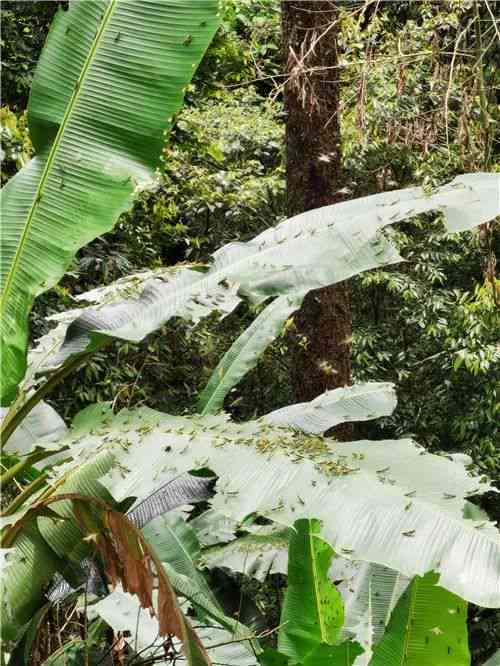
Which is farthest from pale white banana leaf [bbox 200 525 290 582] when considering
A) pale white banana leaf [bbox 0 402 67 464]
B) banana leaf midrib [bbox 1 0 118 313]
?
banana leaf midrib [bbox 1 0 118 313]

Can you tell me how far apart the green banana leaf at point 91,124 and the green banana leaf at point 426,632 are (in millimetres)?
823

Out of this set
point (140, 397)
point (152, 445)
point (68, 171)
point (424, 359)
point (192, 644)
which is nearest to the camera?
point (192, 644)

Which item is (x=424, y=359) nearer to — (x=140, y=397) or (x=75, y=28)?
(x=140, y=397)

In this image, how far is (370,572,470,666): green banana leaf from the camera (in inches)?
63.9

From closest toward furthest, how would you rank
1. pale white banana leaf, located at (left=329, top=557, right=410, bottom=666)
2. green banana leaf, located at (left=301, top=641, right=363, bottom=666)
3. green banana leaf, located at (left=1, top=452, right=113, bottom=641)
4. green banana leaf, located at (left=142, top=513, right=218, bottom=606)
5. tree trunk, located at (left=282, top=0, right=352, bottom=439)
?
green banana leaf, located at (left=301, top=641, right=363, bottom=666), green banana leaf, located at (left=1, top=452, right=113, bottom=641), pale white banana leaf, located at (left=329, top=557, right=410, bottom=666), green banana leaf, located at (left=142, top=513, right=218, bottom=606), tree trunk, located at (left=282, top=0, right=352, bottom=439)

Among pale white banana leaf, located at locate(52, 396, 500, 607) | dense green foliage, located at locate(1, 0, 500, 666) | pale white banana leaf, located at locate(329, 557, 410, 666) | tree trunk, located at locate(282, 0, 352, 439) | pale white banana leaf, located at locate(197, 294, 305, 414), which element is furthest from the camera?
dense green foliage, located at locate(1, 0, 500, 666)

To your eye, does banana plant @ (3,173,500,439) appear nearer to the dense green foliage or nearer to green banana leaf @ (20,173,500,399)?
green banana leaf @ (20,173,500,399)

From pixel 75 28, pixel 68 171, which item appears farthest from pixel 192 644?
pixel 75 28

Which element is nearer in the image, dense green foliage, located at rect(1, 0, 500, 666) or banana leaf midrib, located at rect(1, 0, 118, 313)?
banana leaf midrib, located at rect(1, 0, 118, 313)

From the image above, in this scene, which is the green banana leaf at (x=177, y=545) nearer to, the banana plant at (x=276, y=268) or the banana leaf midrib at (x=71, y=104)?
the banana plant at (x=276, y=268)

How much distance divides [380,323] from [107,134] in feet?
19.0

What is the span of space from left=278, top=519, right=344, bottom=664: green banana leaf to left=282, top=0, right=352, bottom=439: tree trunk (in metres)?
3.13

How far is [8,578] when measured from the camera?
1.72 m

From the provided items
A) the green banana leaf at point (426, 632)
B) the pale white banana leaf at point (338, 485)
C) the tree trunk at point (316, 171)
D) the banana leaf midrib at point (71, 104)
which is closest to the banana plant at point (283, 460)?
the pale white banana leaf at point (338, 485)
